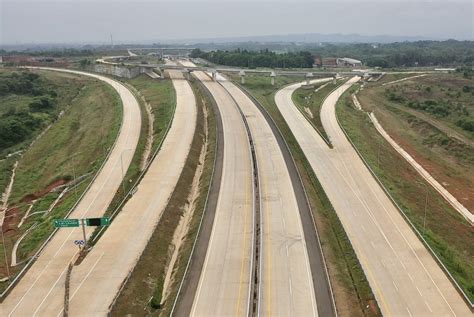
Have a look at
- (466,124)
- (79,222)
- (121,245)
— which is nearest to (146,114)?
(121,245)

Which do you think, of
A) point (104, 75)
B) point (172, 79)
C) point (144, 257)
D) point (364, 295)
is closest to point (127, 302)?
point (144, 257)

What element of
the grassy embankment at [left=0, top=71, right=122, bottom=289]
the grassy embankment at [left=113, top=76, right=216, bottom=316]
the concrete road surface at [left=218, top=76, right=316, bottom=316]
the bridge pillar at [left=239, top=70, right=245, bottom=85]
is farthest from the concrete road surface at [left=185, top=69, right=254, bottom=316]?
the bridge pillar at [left=239, top=70, right=245, bottom=85]

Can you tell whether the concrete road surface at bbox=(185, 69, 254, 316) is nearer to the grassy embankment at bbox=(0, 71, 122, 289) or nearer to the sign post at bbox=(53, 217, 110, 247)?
the sign post at bbox=(53, 217, 110, 247)

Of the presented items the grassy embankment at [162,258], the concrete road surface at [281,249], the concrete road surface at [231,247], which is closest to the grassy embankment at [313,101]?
the concrete road surface at [281,249]

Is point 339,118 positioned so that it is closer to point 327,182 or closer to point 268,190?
point 327,182

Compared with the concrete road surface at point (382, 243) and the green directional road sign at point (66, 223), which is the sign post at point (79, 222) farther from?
the concrete road surface at point (382, 243)

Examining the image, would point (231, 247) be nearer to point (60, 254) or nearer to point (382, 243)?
point (382, 243)
